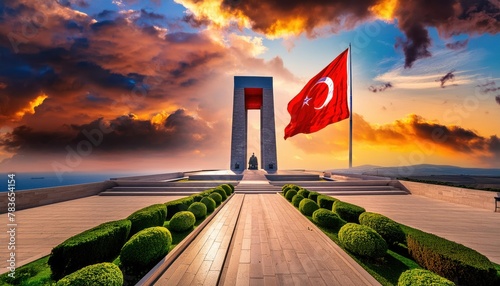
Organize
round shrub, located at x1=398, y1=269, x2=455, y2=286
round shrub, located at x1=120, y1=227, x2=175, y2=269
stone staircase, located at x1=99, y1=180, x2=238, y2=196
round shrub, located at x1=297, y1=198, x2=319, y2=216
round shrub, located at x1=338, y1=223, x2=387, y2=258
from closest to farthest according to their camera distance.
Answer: round shrub, located at x1=398, y1=269, x2=455, y2=286 < round shrub, located at x1=120, y1=227, x2=175, y2=269 < round shrub, located at x1=338, y1=223, x2=387, y2=258 < round shrub, located at x1=297, y1=198, x2=319, y2=216 < stone staircase, located at x1=99, y1=180, x2=238, y2=196

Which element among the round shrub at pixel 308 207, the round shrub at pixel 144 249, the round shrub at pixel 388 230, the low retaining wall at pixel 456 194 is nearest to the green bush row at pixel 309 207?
the round shrub at pixel 308 207

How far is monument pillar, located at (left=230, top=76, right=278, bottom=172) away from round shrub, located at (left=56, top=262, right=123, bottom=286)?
33.9 m

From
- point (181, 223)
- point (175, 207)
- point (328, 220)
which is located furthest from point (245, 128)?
point (181, 223)

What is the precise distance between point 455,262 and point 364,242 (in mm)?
1929

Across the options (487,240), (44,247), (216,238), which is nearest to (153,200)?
(44,247)

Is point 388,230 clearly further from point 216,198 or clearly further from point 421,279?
point 216,198

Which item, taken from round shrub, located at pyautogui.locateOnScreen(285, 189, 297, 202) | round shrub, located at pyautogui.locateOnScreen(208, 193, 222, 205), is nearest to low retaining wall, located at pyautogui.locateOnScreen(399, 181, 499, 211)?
round shrub, located at pyautogui.locateOnScreen(285, 189, 297, 202)

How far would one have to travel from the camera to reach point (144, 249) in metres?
5.58

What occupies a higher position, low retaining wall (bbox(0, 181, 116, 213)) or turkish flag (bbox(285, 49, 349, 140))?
turkish flag (bbox(285, 49, 349, 140))

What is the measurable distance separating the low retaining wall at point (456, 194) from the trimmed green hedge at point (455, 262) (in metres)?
14.1

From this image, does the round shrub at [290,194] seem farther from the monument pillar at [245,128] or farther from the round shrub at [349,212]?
the monument pillar at [245,128]

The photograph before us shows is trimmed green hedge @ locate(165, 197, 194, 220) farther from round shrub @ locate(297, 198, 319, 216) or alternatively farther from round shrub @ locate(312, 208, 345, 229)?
round shrub @ locate(312, 208, 345, 229)

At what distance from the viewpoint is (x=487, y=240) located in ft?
30.1

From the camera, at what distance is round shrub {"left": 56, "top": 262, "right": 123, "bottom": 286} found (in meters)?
3.50
